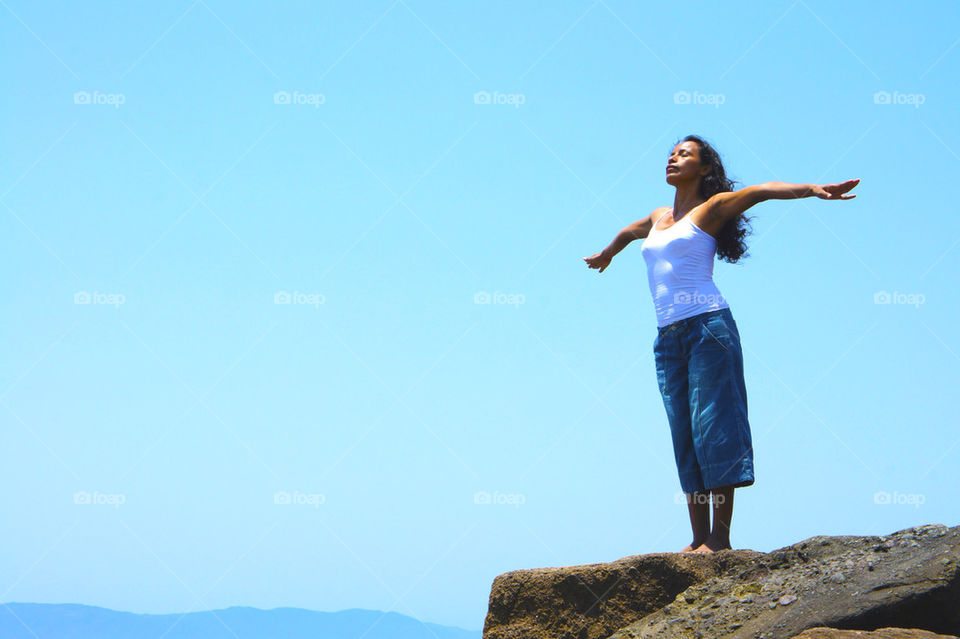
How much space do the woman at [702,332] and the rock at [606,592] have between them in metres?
0.27

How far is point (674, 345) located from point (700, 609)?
1.63m

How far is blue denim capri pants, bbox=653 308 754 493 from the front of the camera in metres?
5.46

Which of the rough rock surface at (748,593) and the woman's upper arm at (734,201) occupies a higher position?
the woman's upper arm at (734,201)

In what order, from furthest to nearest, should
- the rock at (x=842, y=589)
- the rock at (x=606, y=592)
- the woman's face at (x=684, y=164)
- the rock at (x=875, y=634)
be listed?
1. the woman's face at (x=684, y=164)
2. the rock at (x=606, y=592)
3. the rock at (x=842, y=589)
4. the rock at (x=875, y=634)

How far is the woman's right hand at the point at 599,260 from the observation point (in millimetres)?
6809

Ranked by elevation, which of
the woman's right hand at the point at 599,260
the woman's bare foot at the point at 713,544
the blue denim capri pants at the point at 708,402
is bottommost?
the woman's bare foot at the point at 713,544

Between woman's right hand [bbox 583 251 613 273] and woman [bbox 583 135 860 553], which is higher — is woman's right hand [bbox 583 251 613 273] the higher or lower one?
the higher one

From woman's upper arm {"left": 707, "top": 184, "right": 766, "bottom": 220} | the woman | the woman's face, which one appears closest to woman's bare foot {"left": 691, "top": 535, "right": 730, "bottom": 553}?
the woman

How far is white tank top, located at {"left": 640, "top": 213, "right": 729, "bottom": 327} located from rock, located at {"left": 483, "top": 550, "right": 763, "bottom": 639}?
4.70 ft

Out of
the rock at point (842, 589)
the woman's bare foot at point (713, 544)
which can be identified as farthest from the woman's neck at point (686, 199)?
the rock at point (842, 589)

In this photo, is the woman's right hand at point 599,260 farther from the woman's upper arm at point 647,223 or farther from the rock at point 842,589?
the rock at point 842,589

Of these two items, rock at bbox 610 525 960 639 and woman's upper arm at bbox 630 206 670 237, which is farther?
woman's upper arm at bbox 630 206 670 237

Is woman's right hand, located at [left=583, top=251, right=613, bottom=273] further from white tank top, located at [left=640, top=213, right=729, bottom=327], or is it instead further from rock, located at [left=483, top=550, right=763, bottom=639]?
rock, located at [left=483, top=550, right=763, bottom=639]

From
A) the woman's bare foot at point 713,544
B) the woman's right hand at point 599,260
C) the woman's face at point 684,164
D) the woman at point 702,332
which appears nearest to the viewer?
the woman's bare foot at point 713,544
